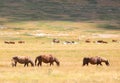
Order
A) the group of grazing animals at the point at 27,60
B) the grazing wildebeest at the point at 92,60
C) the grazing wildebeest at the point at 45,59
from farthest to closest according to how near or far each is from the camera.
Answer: the grazing wildebeest at the point at 92,60, the grazing wildebeest at the point at 45,59, the group of grazing animals at the point at 27,60

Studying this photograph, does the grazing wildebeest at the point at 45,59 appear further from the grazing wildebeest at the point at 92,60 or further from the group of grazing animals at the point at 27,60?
the grazing wildebeest at the point at 92,60

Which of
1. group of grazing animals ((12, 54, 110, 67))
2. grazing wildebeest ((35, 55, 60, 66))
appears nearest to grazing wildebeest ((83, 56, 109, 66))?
group of grazing animals ((12, 54, 110, 67))

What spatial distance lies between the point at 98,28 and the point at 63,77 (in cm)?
15002

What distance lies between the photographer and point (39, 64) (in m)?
36.3

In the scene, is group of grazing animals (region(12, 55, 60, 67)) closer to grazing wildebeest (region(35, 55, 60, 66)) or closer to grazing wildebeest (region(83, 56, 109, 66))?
grazing wildebeest (region(35, 55, 60, 66))

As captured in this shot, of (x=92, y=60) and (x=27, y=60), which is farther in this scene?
(x=92, y=60)

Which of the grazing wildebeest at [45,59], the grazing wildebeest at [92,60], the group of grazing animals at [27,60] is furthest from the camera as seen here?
the grazing wildebeest at [92,60]

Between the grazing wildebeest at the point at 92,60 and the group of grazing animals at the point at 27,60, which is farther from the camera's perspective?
the grazing wildebeest at the point at 92,60

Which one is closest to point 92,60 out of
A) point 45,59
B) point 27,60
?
point 45,59

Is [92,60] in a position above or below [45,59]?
below

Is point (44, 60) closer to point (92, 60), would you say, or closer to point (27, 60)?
point (27, 60)

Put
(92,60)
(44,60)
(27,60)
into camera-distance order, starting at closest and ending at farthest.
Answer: (27,60)
(44,60)
(92,60)

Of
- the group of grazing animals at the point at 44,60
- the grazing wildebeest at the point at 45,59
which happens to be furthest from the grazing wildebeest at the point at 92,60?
the grazing wildebeest at the point at 45,59

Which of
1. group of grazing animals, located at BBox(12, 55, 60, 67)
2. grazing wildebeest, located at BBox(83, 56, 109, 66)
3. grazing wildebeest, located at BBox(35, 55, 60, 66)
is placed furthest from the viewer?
grazing wildebeest, located at BBox(83, 56, 109, 66)
